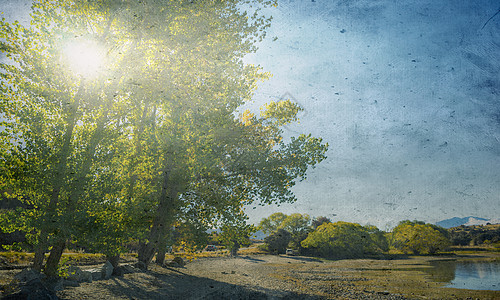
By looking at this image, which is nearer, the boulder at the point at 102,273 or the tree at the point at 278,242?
the boulder at the point at 102,273

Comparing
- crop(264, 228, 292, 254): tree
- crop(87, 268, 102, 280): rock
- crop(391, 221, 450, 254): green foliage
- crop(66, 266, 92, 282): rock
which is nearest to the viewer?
crop(66, 266, 92, 282): rock

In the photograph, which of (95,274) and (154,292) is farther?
(95,274)

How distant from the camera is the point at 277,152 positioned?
21719mm

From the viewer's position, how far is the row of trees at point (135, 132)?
11.3 meters

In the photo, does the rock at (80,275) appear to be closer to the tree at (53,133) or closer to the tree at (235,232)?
the tree at (53,133)

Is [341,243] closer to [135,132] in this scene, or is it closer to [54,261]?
[135,132]

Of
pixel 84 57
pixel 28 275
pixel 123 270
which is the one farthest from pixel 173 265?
pixel 84 57

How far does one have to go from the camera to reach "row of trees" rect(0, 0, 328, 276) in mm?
11297

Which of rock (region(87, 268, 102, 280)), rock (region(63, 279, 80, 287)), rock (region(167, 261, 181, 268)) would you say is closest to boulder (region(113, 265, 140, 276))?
rock (region(87, 268, 102, 280))

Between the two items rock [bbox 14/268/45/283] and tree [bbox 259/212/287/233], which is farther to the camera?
tree [bbox 259/212/287/233]

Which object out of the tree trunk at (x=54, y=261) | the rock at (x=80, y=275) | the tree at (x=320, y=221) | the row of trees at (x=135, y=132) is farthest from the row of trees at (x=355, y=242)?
the tree trunk at (x=54, y=261)

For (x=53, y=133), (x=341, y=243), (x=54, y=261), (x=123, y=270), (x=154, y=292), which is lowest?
(x=341, y=243)

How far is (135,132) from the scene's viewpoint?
60.2 feet

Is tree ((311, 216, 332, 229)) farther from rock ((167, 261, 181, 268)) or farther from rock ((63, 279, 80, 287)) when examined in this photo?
rock ((63, 279, 80, 287))
